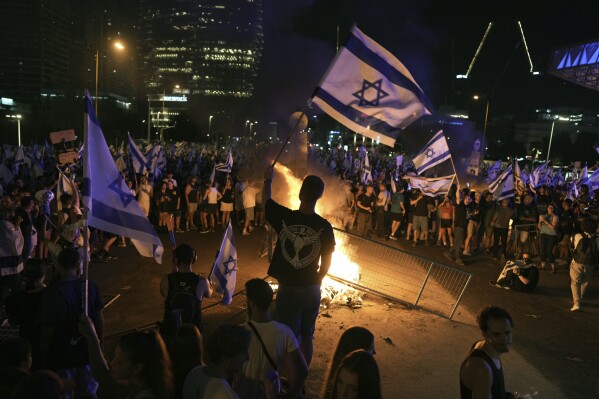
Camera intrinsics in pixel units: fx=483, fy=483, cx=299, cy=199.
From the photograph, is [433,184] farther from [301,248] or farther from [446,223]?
[301,248]

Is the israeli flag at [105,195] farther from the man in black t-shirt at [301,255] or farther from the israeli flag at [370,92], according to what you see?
the israeli flag at [370,92]

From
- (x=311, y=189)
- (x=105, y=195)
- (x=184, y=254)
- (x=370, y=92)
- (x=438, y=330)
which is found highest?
(x=370, y=92)

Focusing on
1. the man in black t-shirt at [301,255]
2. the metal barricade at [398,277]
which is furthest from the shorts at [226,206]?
the man in black t-shirt at [301,255]

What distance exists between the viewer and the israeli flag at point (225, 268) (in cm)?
734

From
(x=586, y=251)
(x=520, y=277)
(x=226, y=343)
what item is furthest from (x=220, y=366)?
(x=520, y=277)

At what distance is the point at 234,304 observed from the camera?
843 cm

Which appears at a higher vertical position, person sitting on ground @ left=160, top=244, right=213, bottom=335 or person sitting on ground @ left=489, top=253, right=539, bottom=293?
person sitting on ground @ left=160, top=244, right=213, bottom=335

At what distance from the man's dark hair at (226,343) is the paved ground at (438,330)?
9.79 ft

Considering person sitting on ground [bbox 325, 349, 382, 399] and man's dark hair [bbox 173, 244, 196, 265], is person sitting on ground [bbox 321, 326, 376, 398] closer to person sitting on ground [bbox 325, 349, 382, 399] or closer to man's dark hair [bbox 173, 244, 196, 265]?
person sitting on ground [bbox 325, 349, 382, 399]

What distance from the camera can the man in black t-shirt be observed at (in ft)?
13.9

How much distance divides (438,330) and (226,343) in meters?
5.70

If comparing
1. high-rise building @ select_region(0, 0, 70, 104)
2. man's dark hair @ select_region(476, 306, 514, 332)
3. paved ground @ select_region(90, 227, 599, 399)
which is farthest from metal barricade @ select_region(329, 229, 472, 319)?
high-rise building @ select_region(0, 0, 70, 104)

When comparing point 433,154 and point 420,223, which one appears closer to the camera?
point 433,154

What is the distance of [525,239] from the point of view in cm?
1374
